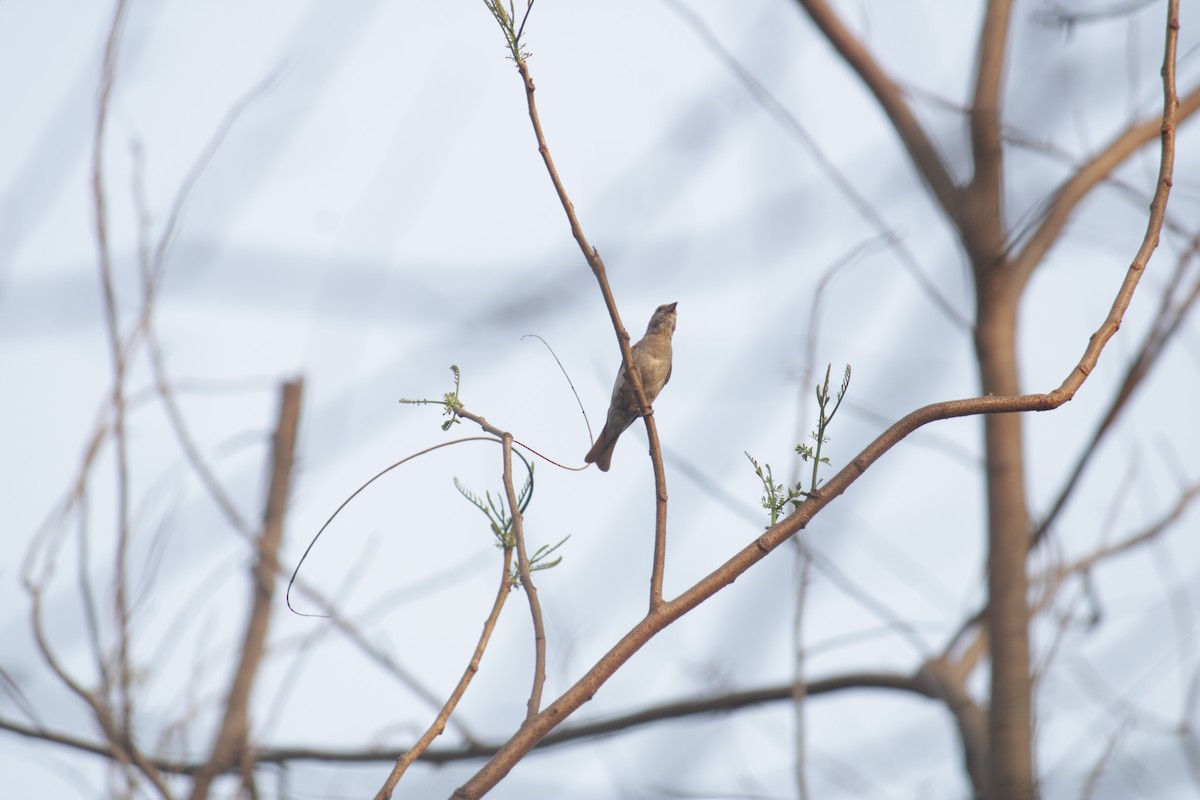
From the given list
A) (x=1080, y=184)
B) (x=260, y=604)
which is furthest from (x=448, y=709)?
(x=1080, y=184)

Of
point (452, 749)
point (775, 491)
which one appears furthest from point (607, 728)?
point (775, 491)

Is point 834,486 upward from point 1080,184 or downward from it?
downward

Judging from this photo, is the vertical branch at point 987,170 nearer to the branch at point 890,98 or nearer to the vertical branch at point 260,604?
the branch at point 890,98

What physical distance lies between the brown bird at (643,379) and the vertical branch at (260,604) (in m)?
1.30

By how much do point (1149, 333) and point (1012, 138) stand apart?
3.16 feet

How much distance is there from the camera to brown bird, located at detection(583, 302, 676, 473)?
5.21m

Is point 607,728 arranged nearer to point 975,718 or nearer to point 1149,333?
point 975,718

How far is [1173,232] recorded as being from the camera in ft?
14.4

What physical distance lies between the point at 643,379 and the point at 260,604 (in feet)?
6.36

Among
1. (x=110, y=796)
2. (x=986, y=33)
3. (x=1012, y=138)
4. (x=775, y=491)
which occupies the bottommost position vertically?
(x=110, y=796)

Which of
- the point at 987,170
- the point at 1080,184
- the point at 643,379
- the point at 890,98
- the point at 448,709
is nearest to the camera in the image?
the point at 448,709

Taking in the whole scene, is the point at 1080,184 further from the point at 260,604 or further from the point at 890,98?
the point at 260,604

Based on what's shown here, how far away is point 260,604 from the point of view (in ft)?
15.2

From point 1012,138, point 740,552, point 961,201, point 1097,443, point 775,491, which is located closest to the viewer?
point 740,552
